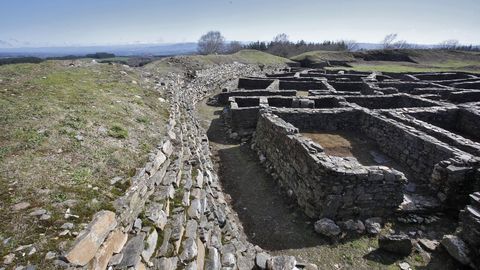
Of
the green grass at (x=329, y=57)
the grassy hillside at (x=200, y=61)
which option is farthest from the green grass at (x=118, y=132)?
A: the green grass at (x=329, y=57)

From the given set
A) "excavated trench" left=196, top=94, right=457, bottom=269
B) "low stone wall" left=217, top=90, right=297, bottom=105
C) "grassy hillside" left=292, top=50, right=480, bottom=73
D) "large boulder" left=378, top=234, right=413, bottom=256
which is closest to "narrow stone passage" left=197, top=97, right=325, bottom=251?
"excavated trench" left=196, top=94, right=457, bottom=269

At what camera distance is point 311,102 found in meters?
16.7

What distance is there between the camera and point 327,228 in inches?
303

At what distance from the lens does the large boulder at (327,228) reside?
7.61 m

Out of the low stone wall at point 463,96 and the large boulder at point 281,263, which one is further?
the low stone wall at point 463,96

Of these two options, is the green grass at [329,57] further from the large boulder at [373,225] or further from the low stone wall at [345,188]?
the large boulder at [373,225]

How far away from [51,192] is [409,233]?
8571mm

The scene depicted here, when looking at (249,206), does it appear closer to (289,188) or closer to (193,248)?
(289,188)

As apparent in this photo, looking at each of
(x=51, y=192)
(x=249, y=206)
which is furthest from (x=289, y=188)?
(x=51, y=192)

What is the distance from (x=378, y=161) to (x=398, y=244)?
4.96 meters

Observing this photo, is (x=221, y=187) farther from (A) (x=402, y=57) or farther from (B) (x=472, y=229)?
(A) (x=402, y=57)

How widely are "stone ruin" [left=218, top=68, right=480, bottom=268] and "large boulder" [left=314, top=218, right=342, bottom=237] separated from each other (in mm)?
136

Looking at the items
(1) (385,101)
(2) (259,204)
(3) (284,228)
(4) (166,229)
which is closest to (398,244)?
(3) (284,228)

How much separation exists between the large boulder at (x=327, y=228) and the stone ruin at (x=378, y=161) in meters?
0.14
